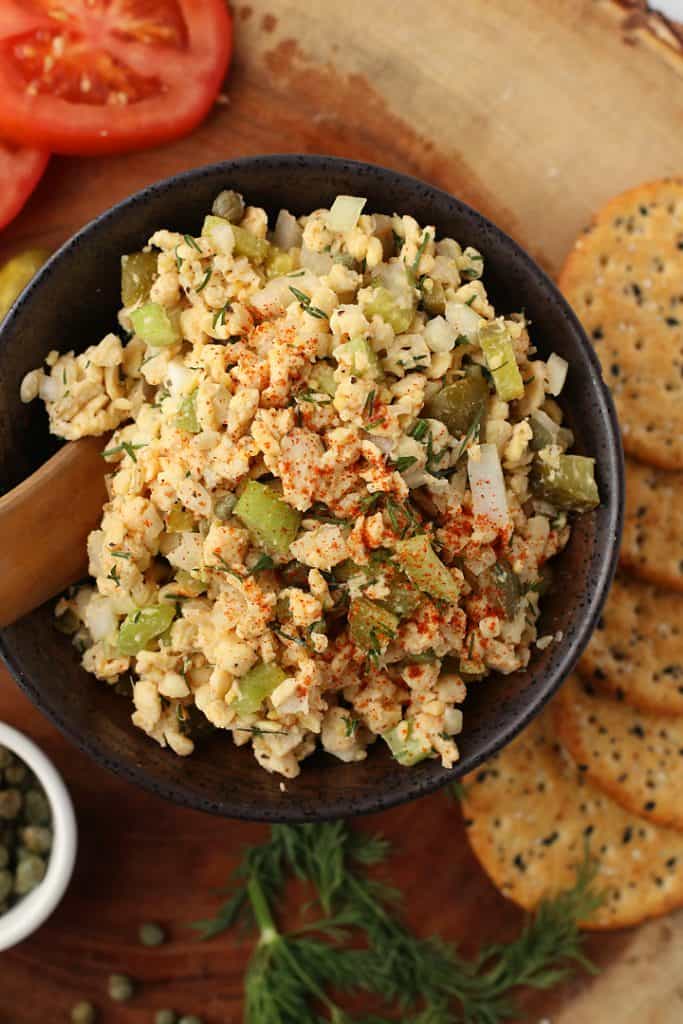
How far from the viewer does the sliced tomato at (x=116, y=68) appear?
330cm

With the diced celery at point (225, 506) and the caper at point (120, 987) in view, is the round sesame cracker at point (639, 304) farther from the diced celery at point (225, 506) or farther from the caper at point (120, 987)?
the caper at point (120, 987)

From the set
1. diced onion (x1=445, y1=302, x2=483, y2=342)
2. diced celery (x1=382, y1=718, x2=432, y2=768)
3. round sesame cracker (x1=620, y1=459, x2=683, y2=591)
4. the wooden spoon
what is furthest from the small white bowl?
round sesame cracker (x1=620, y1=459, x2=683, y2=591)

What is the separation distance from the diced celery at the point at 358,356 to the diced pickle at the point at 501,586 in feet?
2.01

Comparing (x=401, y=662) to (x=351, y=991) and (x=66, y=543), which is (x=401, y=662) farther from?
(x=351, y=991)

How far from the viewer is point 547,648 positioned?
2.77m

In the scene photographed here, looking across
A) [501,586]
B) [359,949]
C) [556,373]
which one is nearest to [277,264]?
[556,373]

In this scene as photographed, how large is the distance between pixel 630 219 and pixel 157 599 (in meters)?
2.06

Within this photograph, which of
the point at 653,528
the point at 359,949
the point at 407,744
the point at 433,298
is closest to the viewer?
the point at 433,298

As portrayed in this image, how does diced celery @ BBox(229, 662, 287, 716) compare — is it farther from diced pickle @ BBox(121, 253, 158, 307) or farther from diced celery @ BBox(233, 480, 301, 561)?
diced pickle @ BBox(121, 253, 158, 307)

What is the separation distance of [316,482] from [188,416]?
0.37 metres

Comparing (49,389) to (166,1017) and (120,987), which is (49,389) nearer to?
(120,987)

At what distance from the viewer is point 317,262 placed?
2703mm

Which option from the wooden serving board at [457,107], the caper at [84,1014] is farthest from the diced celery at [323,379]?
the caper at [84,1014]

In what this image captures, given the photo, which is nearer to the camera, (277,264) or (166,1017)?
(277,264)
